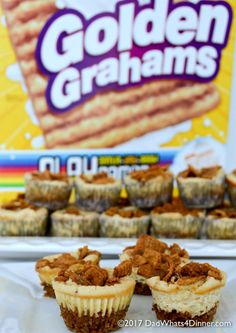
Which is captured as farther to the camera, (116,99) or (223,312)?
(116,99)

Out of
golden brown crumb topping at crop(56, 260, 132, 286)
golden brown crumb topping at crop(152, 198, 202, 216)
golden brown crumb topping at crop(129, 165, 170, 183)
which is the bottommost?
golden brown crumb topping at crop(56, 260, 132, 286)

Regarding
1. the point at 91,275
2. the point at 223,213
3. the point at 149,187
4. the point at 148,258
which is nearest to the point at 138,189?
the point at 149,187

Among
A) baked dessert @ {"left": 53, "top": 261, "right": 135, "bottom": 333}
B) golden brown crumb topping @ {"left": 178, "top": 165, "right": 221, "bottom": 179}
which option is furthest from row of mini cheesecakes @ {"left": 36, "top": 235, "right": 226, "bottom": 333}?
golden brown crumb topping @ {"left": 178, "top": 165, "right": 221, "bottom": 179}

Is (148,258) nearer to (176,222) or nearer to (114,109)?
(176,222)

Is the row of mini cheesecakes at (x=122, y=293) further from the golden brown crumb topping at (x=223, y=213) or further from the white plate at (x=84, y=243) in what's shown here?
the golden brown crumb topping at (x=223, y=213)

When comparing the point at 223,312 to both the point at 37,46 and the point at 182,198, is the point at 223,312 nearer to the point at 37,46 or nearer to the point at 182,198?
the point at 182,198

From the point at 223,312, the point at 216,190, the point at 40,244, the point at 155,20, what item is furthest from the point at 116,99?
the point at 223,312

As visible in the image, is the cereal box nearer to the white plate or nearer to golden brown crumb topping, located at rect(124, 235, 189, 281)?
the white plate
